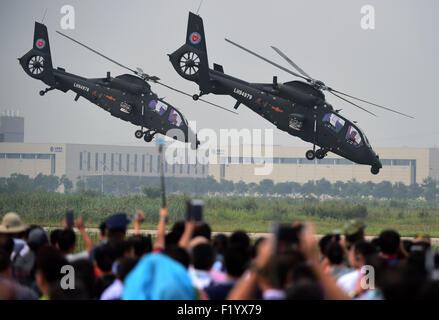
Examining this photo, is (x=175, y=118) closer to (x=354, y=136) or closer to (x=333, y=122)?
(x=333, y=122)

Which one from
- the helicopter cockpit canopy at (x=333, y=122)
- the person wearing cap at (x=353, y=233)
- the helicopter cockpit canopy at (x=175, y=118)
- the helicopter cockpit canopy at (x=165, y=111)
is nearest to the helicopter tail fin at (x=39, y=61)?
the helicopter cockpit canopy at (x=165, y=111)

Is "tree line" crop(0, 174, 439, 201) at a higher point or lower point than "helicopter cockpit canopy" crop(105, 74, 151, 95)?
lower

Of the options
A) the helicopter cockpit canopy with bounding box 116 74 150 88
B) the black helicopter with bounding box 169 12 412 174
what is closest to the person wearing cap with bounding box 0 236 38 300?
the black helicopter with bounding box 169 12 412 174

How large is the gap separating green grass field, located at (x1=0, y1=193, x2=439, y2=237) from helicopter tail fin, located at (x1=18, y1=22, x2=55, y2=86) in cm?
747

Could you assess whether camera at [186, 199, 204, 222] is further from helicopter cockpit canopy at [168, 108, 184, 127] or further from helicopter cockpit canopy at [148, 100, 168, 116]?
helicopter cockpit canopy at [148, 100, 168, 116]

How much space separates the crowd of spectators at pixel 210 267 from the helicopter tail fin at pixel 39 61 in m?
36.5

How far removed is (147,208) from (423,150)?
167 ft

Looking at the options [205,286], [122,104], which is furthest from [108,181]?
[205,286]

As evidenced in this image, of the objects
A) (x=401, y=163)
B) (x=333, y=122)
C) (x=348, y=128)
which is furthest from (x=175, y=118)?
(x=401, y=163)

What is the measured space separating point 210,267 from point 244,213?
3372 centimetres

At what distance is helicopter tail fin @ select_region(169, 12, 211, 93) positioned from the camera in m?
40.3

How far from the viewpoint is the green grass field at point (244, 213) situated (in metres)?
39.4

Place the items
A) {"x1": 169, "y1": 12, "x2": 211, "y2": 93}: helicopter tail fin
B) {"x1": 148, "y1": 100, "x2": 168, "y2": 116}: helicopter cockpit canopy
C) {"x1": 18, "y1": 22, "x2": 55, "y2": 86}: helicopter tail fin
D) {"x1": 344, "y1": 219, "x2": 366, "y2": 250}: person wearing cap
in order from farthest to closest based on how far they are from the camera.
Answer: {"x1": 18, "y1": 22, "x2": 55, "y2": 86}: helicopter tail fin → {"x1": 148, "y1": 100, "x2": 168, "y2": 116}: helicopter cockpit canopy → {"x1": 169, "y1": 12, "x2": 211, "y2": 93}: helicopter tail fin → {"x1": 344, "y1": 219, "x2": 366, "y2": 250}: person wearing cap

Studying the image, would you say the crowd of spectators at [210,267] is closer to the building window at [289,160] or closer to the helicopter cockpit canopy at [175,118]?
the helicopter cockpit canopy at [175,118]
